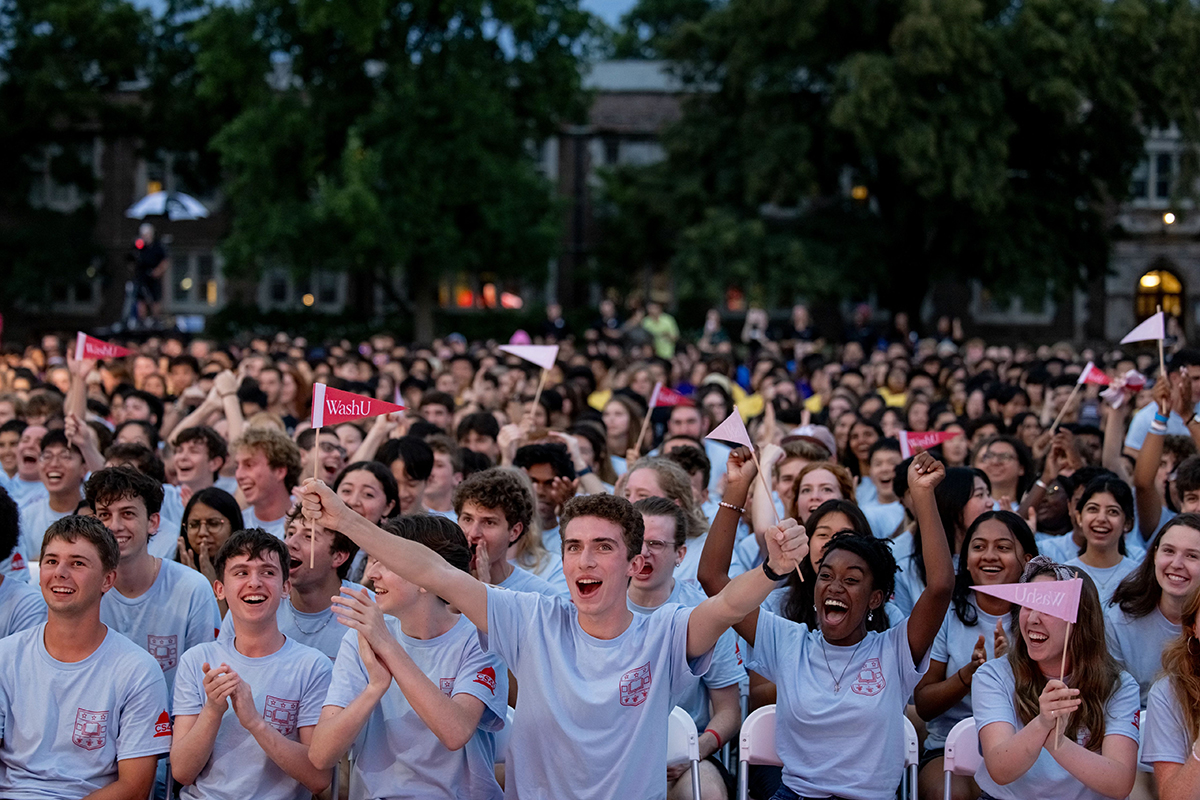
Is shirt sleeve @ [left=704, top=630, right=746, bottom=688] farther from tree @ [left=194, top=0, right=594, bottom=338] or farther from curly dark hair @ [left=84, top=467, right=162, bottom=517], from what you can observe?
tree @ [left=194, top=0, right=594, bottom=338]

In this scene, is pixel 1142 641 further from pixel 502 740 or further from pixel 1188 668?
pixel 502 740

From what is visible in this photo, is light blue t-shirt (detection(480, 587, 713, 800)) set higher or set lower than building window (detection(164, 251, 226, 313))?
lower

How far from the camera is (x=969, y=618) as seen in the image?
5586 mm

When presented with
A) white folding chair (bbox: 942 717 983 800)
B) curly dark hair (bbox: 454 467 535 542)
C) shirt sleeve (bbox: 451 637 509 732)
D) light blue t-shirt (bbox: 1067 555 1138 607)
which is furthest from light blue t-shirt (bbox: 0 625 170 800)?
light blue t-shirt (bbox: 1067 555 1138 607)

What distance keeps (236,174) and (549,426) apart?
26539 mm

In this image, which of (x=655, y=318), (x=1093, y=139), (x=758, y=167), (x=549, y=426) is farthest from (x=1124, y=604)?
(x=1093, y=139)

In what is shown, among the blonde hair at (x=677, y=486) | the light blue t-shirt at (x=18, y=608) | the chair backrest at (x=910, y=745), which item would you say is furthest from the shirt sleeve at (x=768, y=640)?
the light blue t-shirt at (x=18, y=608)

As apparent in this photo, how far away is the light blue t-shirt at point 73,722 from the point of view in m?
4.55

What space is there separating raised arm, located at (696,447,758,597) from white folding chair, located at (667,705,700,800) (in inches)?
20.8

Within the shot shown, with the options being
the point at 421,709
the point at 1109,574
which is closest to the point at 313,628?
the point at 421,709

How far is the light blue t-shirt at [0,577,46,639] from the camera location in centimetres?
515

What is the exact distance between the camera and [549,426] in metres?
10.2

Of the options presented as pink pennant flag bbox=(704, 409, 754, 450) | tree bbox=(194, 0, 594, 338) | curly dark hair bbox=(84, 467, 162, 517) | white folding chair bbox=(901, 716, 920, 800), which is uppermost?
tree bbox=(194, 0, 594, 338)

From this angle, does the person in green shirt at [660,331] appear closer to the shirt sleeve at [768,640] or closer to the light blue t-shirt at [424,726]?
the shirt sleeve at [768,640]
